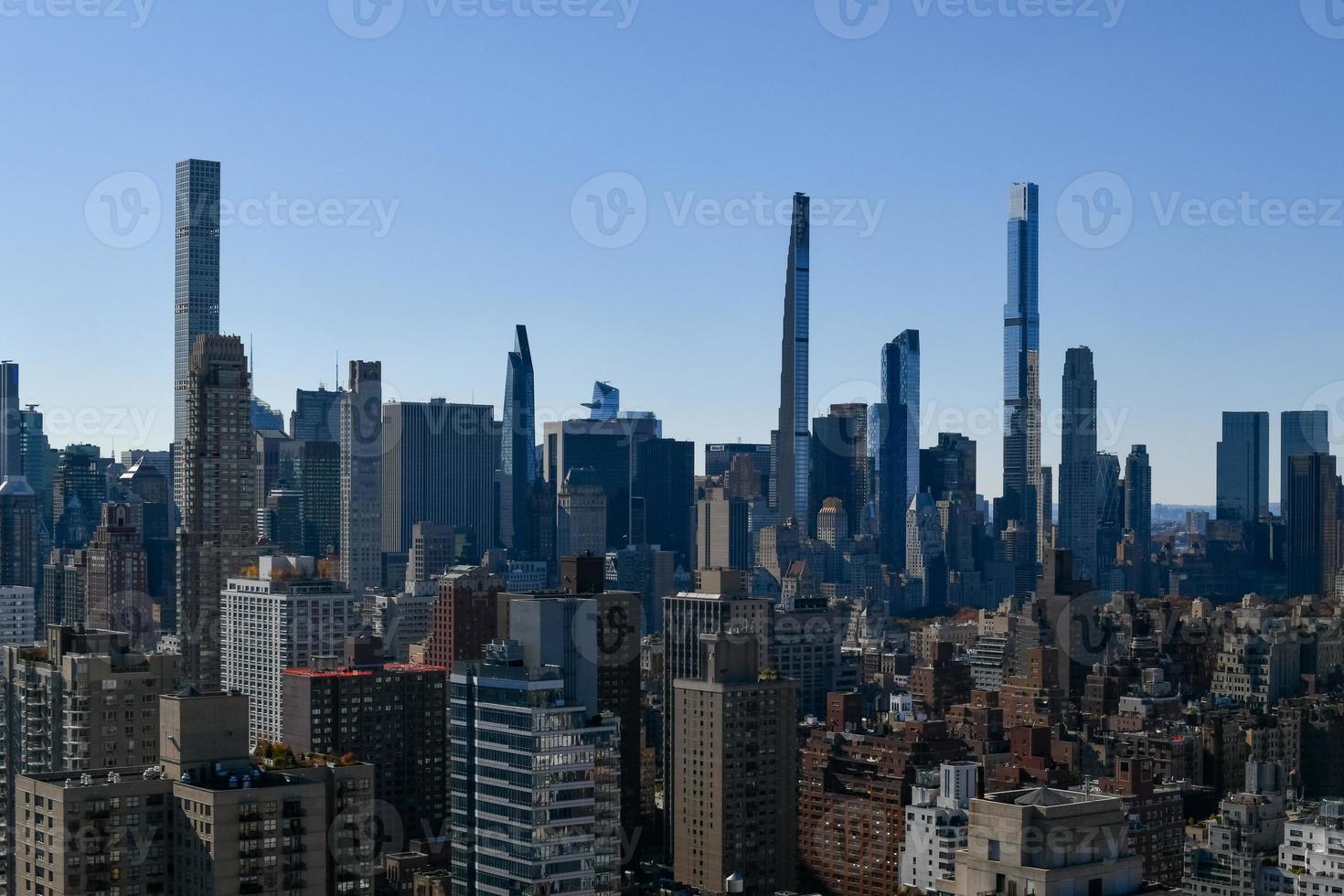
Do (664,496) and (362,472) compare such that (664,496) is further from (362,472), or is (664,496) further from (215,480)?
(215,480)

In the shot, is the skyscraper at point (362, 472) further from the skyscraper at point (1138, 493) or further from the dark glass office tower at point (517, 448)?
the skyscraper at point (1138, 493)

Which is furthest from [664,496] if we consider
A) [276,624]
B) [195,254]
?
[276,624]

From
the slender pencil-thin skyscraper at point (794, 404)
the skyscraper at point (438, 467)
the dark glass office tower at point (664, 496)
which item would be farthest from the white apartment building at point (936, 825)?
the slender pencil-thin skyscraper at point (794, 404)

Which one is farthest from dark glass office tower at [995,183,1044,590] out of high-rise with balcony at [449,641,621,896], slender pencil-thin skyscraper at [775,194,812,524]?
high-rise with balcony at [449,641,621,896]

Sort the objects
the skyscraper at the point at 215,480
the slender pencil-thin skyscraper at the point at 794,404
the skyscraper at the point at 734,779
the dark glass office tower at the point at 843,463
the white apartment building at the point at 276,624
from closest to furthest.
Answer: the skyscraper at the point at 734,779, the white apartment building at the point at 276,624, the skyscraper at the point at 215,480, the slender pencil-thin skyscraper at the point at 794,404, the dark glass office tower at the point at 843,463

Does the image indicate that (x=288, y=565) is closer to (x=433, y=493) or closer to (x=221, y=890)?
(x=221, y=890)

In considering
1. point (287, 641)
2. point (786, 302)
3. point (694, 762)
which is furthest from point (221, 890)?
point (786, 302)
